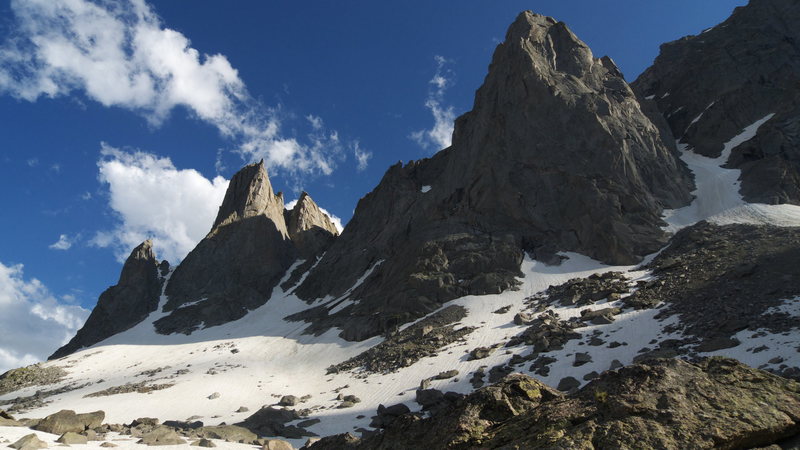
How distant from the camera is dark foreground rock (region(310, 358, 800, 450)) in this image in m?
5.86

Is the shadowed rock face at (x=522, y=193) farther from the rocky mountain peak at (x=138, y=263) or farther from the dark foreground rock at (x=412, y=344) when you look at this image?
the rocky mountain peak at (x=138, y=263)

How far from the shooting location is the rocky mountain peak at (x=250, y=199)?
339 ft

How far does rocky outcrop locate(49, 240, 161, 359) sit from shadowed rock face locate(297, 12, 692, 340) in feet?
103

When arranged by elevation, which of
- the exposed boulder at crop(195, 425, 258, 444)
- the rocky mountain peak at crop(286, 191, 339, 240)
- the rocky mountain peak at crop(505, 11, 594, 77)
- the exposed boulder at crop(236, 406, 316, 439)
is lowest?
the exposed boulder at crop(236, 406, 316, 439)

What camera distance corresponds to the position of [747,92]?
245ft

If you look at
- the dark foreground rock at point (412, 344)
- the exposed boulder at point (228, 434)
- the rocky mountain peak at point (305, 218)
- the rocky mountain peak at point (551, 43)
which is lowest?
the exposed boulder at point (228, 434)

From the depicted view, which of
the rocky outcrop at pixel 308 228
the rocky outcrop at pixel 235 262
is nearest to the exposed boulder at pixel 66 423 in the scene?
the rocky outcrop at pixel 235 262

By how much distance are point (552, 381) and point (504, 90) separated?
57.4m

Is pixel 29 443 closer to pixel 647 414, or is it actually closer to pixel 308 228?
pixel 647 414

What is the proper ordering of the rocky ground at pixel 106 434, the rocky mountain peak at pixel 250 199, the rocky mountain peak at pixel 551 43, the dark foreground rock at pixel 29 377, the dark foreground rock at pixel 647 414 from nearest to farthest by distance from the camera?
1. the dark foreground rock at pixel 647 414
2. the rocky ground at pixel 106 434
3. the dark foreground rock at pixel 29 377
4. the rocky mountain peak at pixel 551 43
5. the rocky mountain peak at pixel 250 199

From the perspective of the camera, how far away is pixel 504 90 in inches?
2933

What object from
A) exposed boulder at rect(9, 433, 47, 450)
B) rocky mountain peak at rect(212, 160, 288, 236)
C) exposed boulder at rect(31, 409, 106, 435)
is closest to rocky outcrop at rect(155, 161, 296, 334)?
rocky mountain peak at rect(212, 160, 288, 236)

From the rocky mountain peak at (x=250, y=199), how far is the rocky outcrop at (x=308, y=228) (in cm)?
244

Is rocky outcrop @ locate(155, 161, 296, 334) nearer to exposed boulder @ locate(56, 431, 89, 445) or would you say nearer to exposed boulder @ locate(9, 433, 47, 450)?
exposed boulder @ locate(56, 431, 89, 445)
